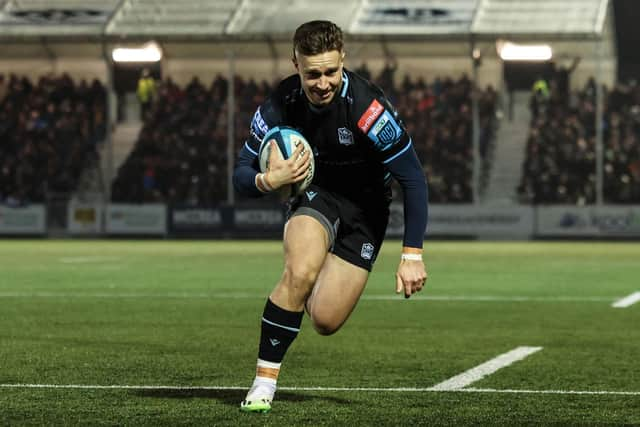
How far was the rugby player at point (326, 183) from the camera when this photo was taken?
7.14 meters

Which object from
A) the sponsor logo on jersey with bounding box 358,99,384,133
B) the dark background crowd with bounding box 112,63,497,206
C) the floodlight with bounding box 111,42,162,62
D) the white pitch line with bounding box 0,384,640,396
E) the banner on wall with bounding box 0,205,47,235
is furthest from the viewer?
the floodlight with bounding box 111,42,162,62

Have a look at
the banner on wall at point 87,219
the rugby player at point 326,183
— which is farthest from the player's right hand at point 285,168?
the banner on wall at point 87,219

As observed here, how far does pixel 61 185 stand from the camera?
42.6 metres

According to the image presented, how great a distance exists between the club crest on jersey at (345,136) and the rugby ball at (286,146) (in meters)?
0.27

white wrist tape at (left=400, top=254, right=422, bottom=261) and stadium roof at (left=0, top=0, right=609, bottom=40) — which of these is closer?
white wrist tape at (left=400, top=254, right=422, bottom=261)

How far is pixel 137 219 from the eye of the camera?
39781mm

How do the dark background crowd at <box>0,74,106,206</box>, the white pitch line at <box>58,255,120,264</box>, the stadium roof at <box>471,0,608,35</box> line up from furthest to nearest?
the dark background crowd at <box>0,74,106,206</box> → the stadium roof at <box>471,0,608,35</box> → the white pitch line at <box>58,255,120,264</box>

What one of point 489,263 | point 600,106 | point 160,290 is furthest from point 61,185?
A: point 160,290

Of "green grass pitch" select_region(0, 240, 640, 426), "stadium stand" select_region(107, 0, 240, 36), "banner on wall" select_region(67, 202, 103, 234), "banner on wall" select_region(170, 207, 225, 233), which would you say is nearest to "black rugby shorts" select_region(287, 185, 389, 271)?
"green grass pitch" select_region(0, 240, 640, 426)

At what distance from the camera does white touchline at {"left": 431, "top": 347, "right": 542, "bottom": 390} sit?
8711 mm

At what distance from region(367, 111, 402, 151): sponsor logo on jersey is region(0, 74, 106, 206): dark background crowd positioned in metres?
33.8

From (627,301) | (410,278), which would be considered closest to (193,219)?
(627,301)

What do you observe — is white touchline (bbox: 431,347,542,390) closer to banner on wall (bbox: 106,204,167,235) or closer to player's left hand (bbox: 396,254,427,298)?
player's left hand (bbox: 396,254,427,298)

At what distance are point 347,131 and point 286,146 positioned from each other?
0.48m
